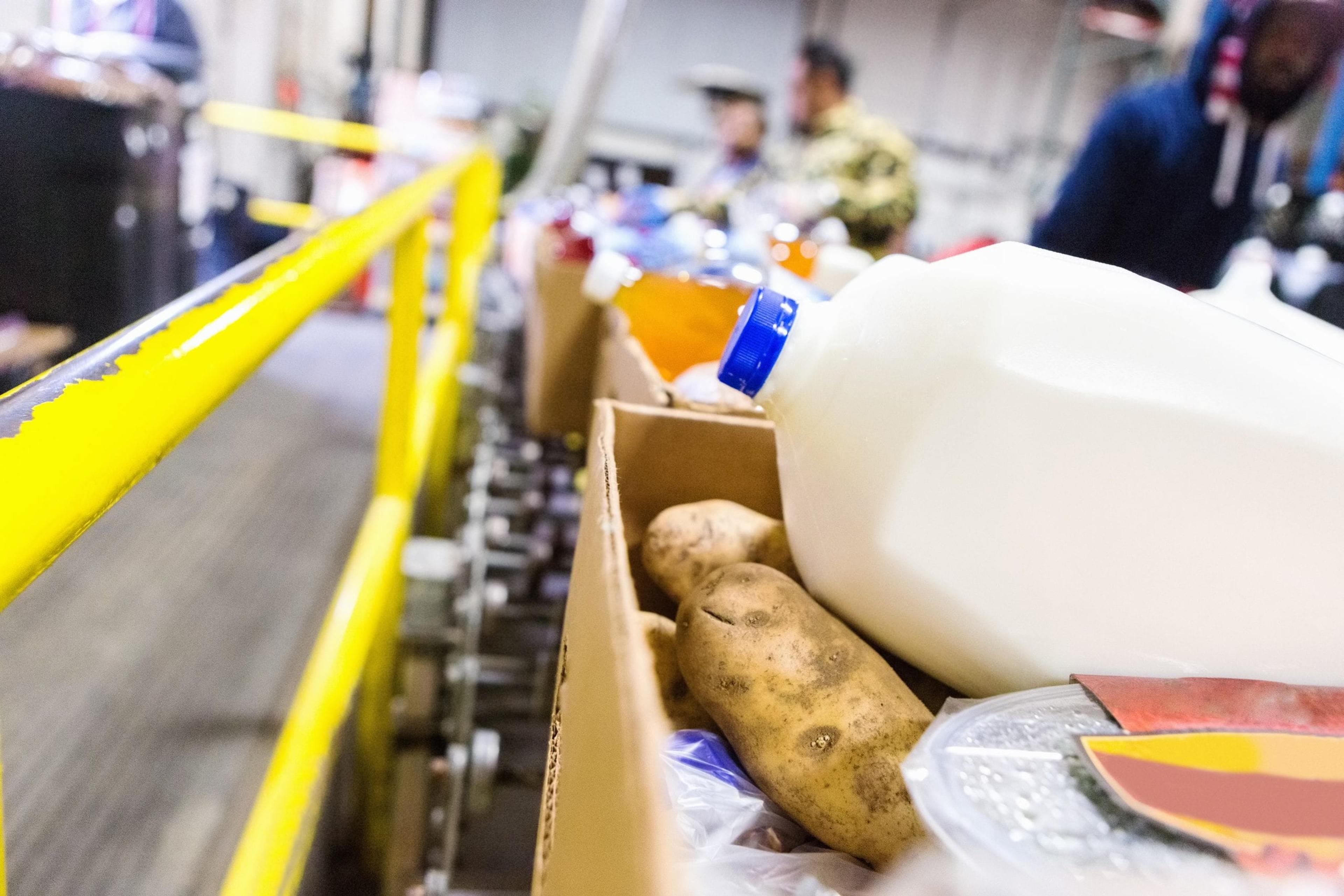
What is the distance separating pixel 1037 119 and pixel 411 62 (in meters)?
7.01

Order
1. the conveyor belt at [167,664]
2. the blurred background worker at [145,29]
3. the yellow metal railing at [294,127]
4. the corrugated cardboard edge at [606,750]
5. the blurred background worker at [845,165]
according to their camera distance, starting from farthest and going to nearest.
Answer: the yellow metal railing at [294,127] < the blurred background worker at [145,29] < the blurred background worker at [845,165] < the conveyor belt at [167,664] < the corrugated cardboard edge at [606,750]

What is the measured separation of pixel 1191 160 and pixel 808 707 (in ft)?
4.84

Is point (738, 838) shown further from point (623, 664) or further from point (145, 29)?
point (145, 29)

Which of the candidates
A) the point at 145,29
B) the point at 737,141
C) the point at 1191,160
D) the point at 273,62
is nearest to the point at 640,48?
the point at 273,62

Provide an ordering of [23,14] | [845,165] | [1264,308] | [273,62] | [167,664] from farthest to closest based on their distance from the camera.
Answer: [273,62] → [23,14] → [845,165] → [167,664] → [1264,308]

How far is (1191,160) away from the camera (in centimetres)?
149

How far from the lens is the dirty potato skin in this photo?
0.39m

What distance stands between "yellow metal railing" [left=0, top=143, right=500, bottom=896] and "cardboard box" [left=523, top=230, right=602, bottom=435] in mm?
192

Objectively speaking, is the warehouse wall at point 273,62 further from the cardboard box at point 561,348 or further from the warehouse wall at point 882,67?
the cardboard box at point 561,348

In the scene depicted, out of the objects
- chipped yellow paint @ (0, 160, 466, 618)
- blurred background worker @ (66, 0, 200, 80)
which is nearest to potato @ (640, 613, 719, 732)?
chipped yellow paint @ (0, 160, 466, 618)

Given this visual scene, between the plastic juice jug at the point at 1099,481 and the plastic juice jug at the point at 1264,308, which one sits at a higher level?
the plastic juice jug at the point at 1264,308

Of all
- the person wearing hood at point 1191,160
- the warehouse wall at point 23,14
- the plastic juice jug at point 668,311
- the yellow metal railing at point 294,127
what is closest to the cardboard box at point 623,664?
the plastic juice jug at point 668,311

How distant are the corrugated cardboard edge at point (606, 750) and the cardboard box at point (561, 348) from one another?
3.06 ft

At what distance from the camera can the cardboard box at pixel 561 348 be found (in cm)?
130
